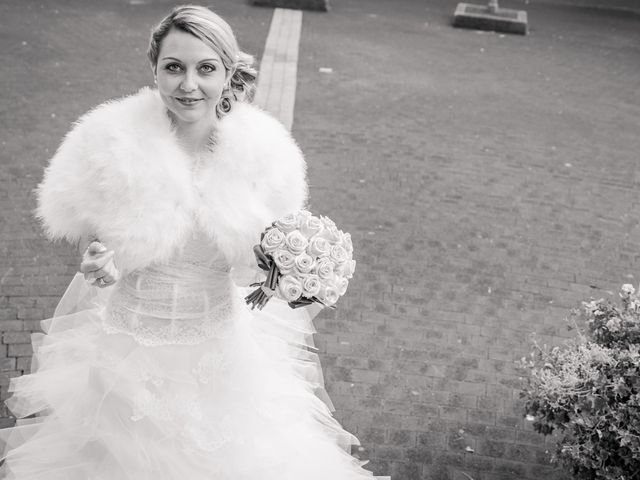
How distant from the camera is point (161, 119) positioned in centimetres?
336

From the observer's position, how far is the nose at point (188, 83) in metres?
3.21

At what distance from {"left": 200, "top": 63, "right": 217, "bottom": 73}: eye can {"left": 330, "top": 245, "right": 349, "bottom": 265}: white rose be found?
2.84 feet

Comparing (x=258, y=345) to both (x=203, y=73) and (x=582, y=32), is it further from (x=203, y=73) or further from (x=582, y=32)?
(x=582, y=32)

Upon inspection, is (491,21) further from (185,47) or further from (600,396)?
(185,47)

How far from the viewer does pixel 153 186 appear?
326 cm

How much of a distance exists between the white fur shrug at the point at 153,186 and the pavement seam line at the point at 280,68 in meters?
6.33

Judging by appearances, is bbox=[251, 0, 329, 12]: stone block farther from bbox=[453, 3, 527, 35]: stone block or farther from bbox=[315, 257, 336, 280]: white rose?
bbox=[315, 257, 336, 280]: white rose

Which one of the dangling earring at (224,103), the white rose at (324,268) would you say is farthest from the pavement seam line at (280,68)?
the white rose at (324,268)

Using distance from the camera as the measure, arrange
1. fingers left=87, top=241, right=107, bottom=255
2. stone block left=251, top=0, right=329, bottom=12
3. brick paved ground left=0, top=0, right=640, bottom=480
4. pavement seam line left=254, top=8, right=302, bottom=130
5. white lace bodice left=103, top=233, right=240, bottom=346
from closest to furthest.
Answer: fingers left=87, top=241, right=107, bottom=255 → white lace bodice left=103, top=233, right=240, bottom=346 → brick paved ground left=0, top=0, right=640, bottom=480 → pavement seam line left=254, top=8, right=302, bottom=130 → stone block left=251, top=0, right=329, bottom=12

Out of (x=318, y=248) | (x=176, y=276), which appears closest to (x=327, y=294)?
(x=318, y=248)

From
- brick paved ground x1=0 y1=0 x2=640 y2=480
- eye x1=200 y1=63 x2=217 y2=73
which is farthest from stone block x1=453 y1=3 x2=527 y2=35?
eye x1=200 y1=63 x2=217 y2=73

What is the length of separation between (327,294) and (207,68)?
3.37 feet

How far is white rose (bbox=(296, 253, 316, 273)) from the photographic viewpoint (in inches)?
122

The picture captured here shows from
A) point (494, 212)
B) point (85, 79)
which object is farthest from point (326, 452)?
point (85, 79)
